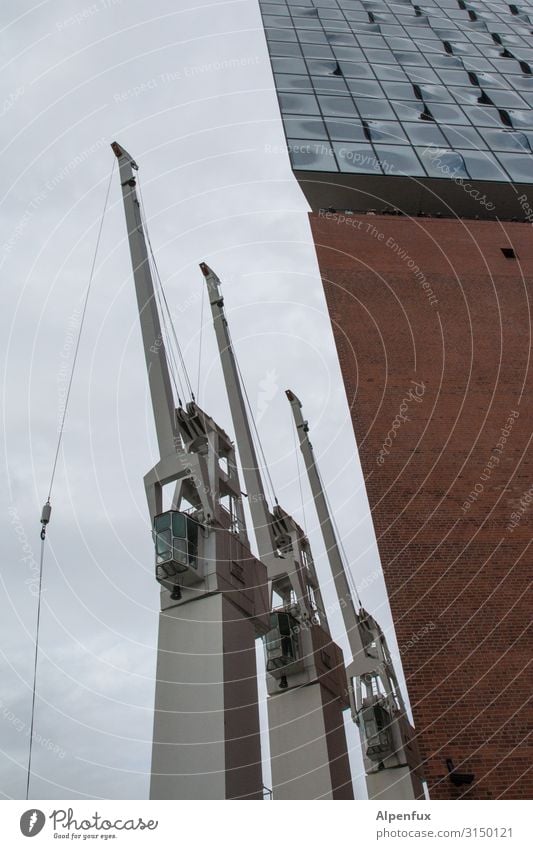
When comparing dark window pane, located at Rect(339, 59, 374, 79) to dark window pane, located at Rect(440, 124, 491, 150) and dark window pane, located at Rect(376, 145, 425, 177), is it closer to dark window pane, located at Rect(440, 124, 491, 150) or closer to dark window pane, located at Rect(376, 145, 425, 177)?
dark window pane, located at Rect(440, 124, 491, 150)

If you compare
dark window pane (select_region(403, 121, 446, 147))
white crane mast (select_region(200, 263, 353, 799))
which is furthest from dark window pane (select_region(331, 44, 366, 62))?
white crane mast (select_region(200, 263, 353, 799))

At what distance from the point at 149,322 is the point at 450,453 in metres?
7.32

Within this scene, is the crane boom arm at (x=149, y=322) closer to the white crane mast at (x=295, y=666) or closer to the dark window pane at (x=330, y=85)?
the white crane mast at (x=295, y=666)

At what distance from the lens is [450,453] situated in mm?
16797

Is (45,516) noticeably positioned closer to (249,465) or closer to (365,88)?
(249,465)

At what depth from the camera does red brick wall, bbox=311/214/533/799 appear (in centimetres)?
1315

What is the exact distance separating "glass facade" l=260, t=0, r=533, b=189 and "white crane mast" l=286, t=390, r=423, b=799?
41.0ft

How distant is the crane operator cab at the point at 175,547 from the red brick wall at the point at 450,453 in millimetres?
4971

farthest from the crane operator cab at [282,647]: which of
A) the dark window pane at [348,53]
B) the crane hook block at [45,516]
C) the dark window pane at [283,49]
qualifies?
the dark window pane at [283,49]

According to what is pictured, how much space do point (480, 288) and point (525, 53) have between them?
18330 mm

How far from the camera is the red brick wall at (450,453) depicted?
13.1 metres

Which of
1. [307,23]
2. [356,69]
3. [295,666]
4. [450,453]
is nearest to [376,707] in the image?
[295,666]

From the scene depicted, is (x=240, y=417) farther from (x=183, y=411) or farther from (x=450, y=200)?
(x=450, y=200)
